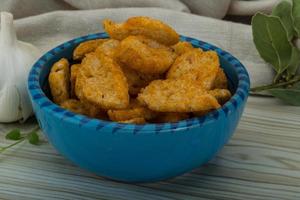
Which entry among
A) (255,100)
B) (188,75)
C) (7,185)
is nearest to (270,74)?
(255,100)

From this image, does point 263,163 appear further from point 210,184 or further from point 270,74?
point 270,74

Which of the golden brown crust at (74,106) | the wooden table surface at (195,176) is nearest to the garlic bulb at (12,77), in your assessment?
the wooden table surface at (195,176)

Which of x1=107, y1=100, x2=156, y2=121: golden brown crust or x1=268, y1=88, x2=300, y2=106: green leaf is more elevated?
x1=107, y1=100, x2=156, y2=121: golden brown crust

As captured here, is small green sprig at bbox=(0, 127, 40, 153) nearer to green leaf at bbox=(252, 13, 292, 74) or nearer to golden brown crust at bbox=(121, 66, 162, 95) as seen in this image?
golden brown crust at bbox=(121, 66, 162, 95)

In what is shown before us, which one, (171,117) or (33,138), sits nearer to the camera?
(171,117)

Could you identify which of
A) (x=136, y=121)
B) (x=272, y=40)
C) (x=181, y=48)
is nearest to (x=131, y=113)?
(x=136, y=121)

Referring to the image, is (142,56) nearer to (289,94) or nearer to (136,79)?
(136,79)

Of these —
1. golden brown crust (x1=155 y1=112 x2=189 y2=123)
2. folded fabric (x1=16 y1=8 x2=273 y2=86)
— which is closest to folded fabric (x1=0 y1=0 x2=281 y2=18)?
folded fabric (x1=16 y1=8 x2=273 y2=86)
